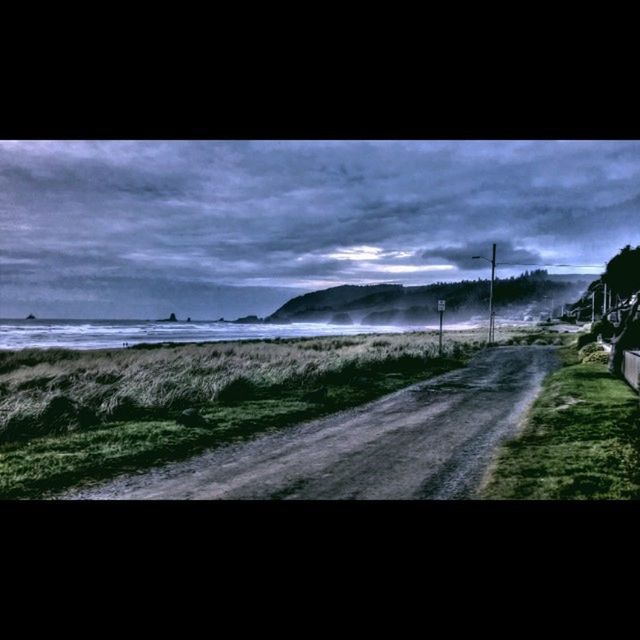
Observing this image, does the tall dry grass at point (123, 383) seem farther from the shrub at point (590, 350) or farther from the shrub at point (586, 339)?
the shrub at point (586, 339)

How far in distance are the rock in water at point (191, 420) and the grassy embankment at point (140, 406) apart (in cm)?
7

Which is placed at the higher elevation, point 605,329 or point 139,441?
point 605,329

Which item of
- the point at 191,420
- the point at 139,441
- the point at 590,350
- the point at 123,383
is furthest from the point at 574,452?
the point at 590,350

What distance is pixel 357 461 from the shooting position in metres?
5.44

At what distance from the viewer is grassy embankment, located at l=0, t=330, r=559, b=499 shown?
5.68m

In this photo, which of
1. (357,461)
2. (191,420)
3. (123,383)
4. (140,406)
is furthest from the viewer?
(123,383)

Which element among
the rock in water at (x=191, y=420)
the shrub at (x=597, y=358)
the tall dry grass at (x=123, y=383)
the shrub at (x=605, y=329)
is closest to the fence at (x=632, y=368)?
the shrub at (x=597, y=358)

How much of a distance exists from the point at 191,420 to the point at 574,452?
231 inches

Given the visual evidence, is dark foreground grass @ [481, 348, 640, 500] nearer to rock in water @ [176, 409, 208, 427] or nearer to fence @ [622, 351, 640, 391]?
fence @ [622, 351, 640, 391]

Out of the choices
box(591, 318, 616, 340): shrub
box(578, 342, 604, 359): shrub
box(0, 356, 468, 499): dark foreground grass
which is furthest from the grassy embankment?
box(591, 318, 616, 340): shrub

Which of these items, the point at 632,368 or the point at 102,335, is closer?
the point at 632,368

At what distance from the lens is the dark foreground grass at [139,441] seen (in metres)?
5.15

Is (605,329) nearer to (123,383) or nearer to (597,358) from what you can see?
(597,358)
